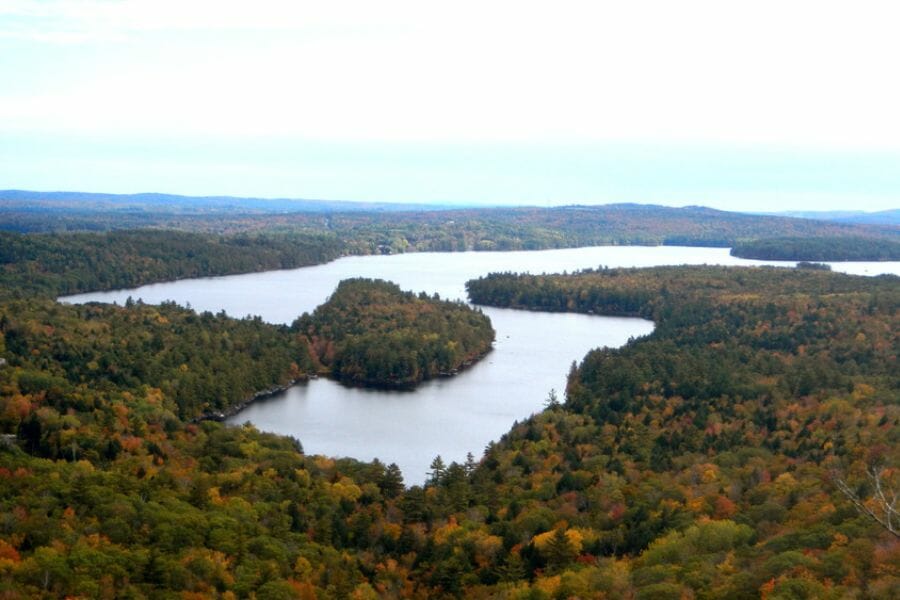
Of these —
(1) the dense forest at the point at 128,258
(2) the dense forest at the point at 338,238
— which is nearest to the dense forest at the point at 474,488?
(1) the dense forest at the point at 128,258

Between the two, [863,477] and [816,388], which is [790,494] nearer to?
[863,477]

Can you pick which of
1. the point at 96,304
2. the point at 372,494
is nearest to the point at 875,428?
the point at 372,494

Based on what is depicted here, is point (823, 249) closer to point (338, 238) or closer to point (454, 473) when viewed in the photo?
point (338, 238)

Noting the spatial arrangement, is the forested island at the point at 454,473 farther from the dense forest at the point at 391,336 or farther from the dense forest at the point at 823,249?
the dense forest at the point at 823,249

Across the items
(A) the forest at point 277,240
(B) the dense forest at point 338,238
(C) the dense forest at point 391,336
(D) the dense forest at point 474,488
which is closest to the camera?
(D) the dense forest at point 474,488

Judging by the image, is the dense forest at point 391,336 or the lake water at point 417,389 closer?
the lake water at point 417,389
